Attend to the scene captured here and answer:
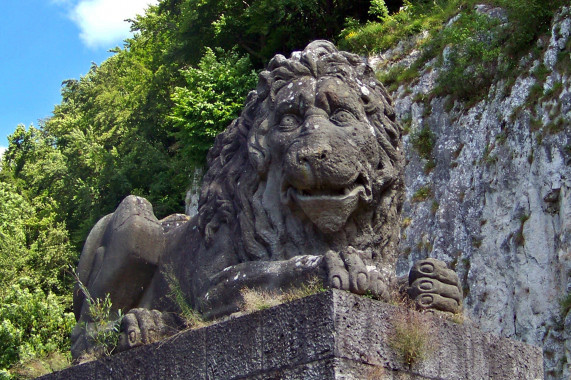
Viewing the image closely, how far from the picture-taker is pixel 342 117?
666cm

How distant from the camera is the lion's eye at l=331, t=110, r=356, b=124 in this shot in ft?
21.8

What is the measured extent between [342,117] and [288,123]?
1.25 feet

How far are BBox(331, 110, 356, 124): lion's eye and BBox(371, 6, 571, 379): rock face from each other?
8.40m

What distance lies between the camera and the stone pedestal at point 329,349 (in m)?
5.29

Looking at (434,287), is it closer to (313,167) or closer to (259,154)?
(313,167)

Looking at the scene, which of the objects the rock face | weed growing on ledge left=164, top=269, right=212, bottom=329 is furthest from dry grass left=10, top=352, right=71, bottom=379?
the rock face

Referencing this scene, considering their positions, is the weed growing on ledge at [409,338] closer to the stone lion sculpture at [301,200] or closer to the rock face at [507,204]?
the stone lion sculpture at [301,200]

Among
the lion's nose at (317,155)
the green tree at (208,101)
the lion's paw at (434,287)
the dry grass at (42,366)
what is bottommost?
the dry grass at (42,366)

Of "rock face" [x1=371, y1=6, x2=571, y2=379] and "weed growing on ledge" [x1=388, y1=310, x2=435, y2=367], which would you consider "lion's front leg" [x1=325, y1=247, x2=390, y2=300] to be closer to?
"weed growing on ledge" [x1=388, y1=310, x2=435, y2=367]

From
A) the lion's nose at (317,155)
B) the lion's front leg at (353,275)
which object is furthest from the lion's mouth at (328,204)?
the lion's front leg at (353,275)

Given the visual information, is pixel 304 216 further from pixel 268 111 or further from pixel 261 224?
pixel 268 111

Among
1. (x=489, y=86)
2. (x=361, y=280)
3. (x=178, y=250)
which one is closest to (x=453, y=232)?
(x=489, y=86)

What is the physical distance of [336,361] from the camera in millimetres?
5203

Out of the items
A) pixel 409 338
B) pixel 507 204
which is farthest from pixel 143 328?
pixel 507 204
